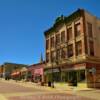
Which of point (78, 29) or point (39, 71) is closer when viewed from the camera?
point (78, 29)

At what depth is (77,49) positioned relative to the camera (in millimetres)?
41938

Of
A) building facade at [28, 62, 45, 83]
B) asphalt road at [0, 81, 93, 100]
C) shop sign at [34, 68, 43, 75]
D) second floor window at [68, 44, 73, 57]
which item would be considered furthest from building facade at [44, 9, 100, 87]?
asphalt road at [0, 81, 93, 100]

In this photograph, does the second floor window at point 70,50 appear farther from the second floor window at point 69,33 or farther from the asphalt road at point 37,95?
the asphalt road at point 37,95

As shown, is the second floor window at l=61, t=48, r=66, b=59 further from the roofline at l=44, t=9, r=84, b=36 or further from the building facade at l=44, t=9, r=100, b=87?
the roofline at l=44, t=9, r=84, b=36

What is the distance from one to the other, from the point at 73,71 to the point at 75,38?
6.17 m

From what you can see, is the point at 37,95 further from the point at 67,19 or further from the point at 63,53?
the point at 67,19

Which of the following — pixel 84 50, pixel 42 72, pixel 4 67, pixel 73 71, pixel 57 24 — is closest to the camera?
pixel 84 50

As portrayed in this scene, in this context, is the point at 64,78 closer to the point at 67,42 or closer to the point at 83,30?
the point at 67,42

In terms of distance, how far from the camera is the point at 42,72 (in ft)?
191

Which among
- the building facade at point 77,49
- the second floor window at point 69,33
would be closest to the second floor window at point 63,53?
the building facade at point 77,49

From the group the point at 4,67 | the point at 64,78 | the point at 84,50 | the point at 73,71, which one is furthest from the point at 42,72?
the point at 4,67

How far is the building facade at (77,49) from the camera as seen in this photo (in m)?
39.2

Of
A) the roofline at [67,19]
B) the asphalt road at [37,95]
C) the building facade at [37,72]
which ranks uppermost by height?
the roofline at [67,19]

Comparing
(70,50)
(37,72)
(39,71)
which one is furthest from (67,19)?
(37,72)
